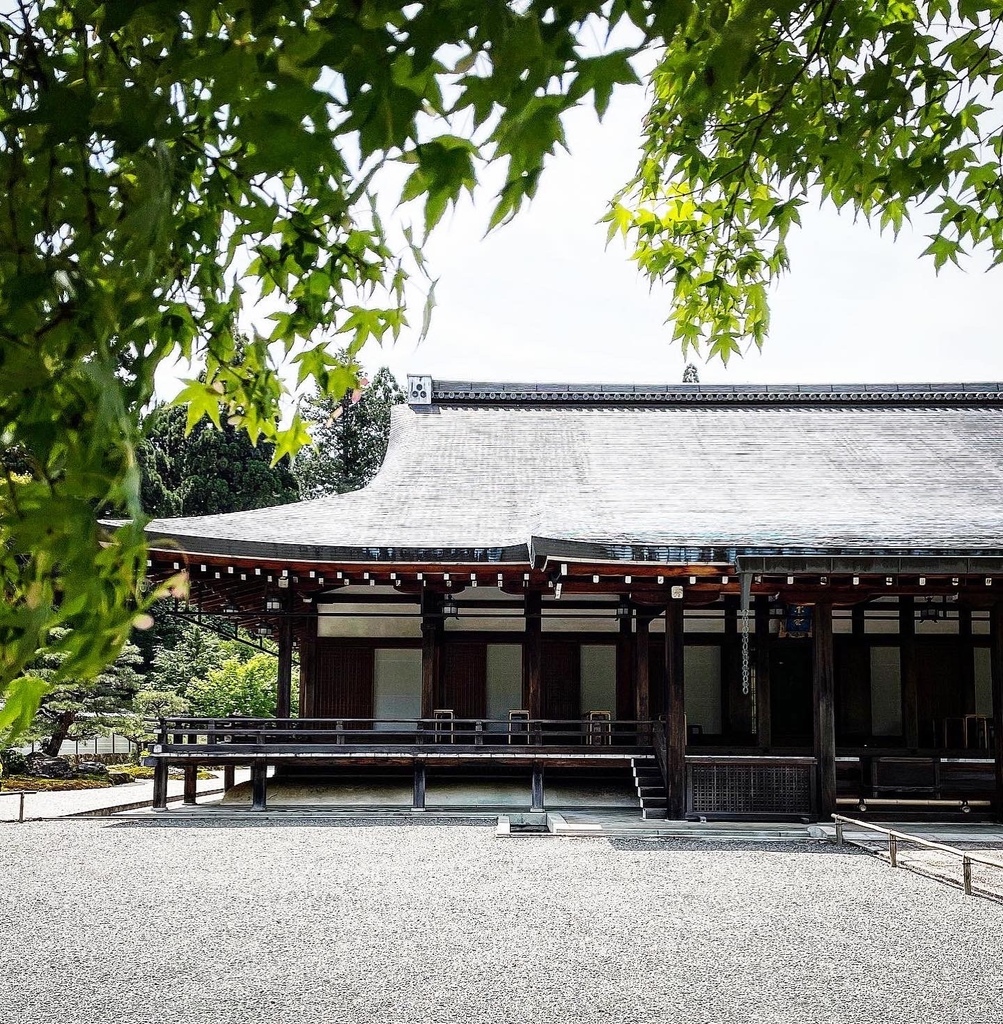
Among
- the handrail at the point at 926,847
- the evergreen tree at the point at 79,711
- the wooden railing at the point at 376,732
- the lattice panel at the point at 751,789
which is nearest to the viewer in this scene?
the handrail at the point at 926,847

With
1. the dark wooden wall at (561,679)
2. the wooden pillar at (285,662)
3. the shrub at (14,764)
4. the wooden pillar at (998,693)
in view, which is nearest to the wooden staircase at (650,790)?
the dark wooden wall at (561,679)

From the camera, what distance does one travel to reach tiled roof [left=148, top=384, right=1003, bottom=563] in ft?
39.6

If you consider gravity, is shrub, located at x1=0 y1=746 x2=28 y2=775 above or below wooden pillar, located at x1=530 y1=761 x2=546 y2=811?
below

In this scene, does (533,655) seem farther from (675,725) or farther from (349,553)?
(349,553)

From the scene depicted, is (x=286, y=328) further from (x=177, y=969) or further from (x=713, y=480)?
(x=713, y=480)

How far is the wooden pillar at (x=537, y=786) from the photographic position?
41.1 ft

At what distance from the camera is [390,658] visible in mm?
15039

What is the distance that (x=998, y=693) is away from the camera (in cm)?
1176

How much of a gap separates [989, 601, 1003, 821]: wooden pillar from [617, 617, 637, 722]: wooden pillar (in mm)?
4932

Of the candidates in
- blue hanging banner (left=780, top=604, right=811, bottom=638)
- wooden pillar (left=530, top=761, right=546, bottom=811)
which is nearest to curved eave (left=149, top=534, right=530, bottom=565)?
wooden pillar (left=530, top=761, right=546, bottom=811)

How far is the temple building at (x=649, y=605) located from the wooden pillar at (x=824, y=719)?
1.2 inches

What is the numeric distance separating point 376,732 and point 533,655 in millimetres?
2367

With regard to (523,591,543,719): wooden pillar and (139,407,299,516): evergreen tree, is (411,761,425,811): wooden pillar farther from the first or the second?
(139,407,299,516): evergreen tree

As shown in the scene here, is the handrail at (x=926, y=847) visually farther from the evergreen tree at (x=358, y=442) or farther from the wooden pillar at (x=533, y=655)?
the evergreen tree at (x=358, y=442)
